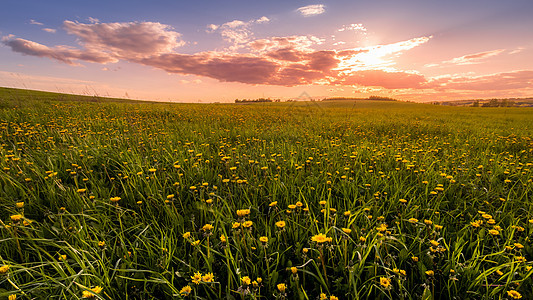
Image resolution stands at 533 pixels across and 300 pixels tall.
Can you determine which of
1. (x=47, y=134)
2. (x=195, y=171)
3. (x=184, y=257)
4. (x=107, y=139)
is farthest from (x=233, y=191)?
(x=47, y=134)

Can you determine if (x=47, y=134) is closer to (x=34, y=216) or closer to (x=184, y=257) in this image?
(x=34, y=216)

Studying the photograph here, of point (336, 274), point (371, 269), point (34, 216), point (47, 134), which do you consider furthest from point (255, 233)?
point (47, 134)

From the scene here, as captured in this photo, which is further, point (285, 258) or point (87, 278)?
point (285, 258)

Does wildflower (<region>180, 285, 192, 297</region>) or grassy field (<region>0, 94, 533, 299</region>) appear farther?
grassy field (<region>0, 94, 533, 299</region>)

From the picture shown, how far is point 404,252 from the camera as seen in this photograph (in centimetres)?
176

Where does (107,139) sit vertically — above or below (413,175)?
above

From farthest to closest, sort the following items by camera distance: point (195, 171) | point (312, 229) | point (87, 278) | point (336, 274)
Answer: point (195, 171) → point (312, 229) → point (336, 274) → point (87, 278)

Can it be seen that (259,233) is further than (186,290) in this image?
Yes

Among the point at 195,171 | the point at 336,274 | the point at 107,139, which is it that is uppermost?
the point at 107,139

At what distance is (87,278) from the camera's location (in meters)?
1.52

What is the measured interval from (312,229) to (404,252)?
2.32 ft

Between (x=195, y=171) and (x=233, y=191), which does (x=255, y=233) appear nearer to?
(x=233, y=191)

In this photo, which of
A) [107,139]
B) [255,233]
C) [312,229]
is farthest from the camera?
[107,139]

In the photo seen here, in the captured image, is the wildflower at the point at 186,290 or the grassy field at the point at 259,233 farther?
the grassy field at the point at 259,233
